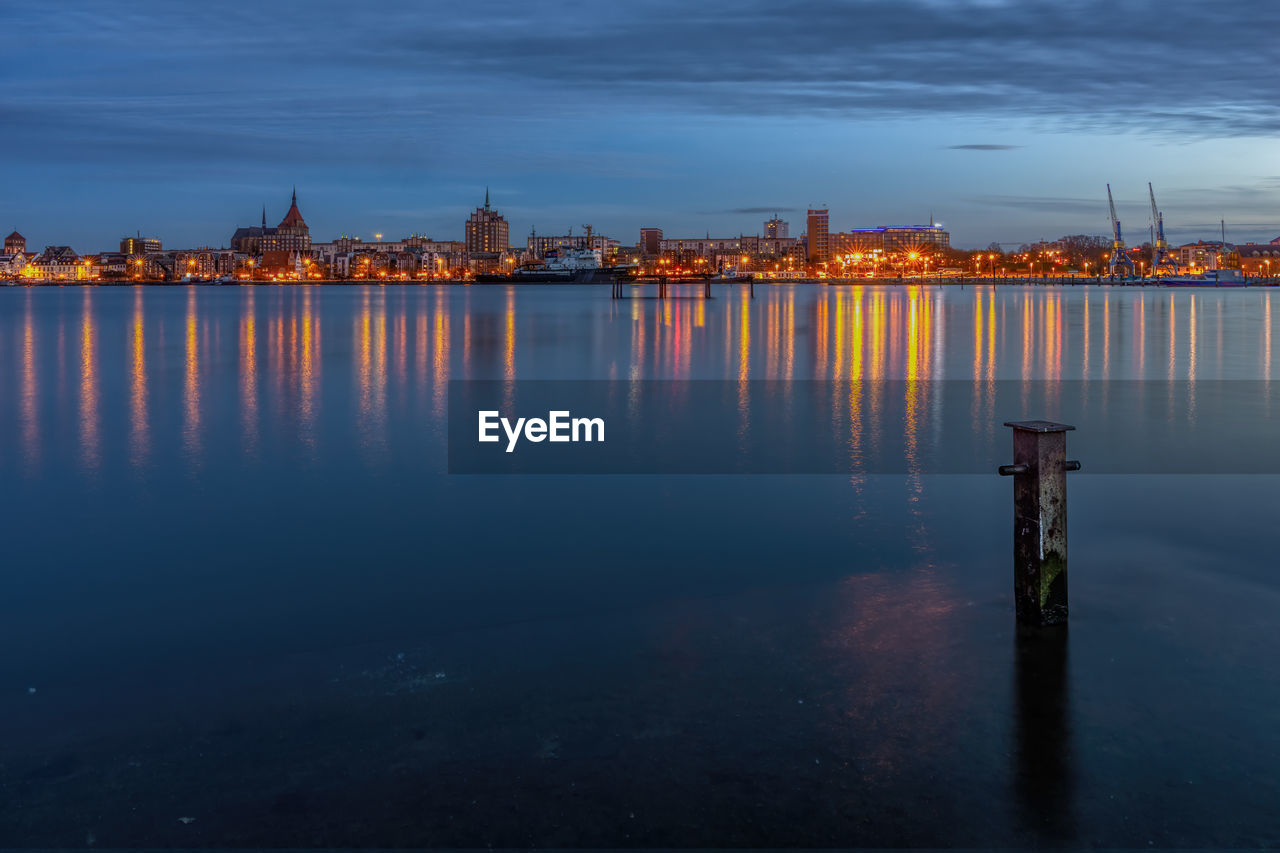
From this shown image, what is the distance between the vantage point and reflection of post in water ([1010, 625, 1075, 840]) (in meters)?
5.20

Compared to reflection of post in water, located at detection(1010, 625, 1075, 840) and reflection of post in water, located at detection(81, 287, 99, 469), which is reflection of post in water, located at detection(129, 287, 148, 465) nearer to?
reflection of post in water, located at detection(81, 287, 99, 469)

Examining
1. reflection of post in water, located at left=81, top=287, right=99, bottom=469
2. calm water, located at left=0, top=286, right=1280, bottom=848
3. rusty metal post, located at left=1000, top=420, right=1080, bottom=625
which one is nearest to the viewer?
calm water, located at left=0, top=286, right=1280, bottom=848

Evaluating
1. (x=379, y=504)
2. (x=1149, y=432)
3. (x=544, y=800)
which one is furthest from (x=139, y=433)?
(x=1149, y=432)

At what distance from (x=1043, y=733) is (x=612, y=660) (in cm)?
266

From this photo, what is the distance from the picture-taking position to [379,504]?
478 inches

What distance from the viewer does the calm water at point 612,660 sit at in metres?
5.19

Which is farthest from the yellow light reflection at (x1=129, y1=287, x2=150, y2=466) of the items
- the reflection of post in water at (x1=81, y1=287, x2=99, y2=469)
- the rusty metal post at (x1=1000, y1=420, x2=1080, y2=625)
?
the rusty metal post at (x1=1000, y1=420, x2=1080, y2=625)

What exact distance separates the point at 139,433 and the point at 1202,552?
15.4 m

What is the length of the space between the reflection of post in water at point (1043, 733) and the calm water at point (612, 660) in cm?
2

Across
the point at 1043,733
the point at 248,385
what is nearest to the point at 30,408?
the point at 248,385

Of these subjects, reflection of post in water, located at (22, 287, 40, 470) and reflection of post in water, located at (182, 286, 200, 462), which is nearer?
reflection of post in water, located at (22, 287, 40, 470)

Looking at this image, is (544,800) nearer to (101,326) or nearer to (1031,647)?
(1031,647)

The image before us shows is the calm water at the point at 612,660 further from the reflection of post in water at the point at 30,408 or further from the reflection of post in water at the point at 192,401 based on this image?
the reflection of post in water at the point at 192,401

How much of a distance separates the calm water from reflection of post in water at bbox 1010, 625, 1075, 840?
0.02m
